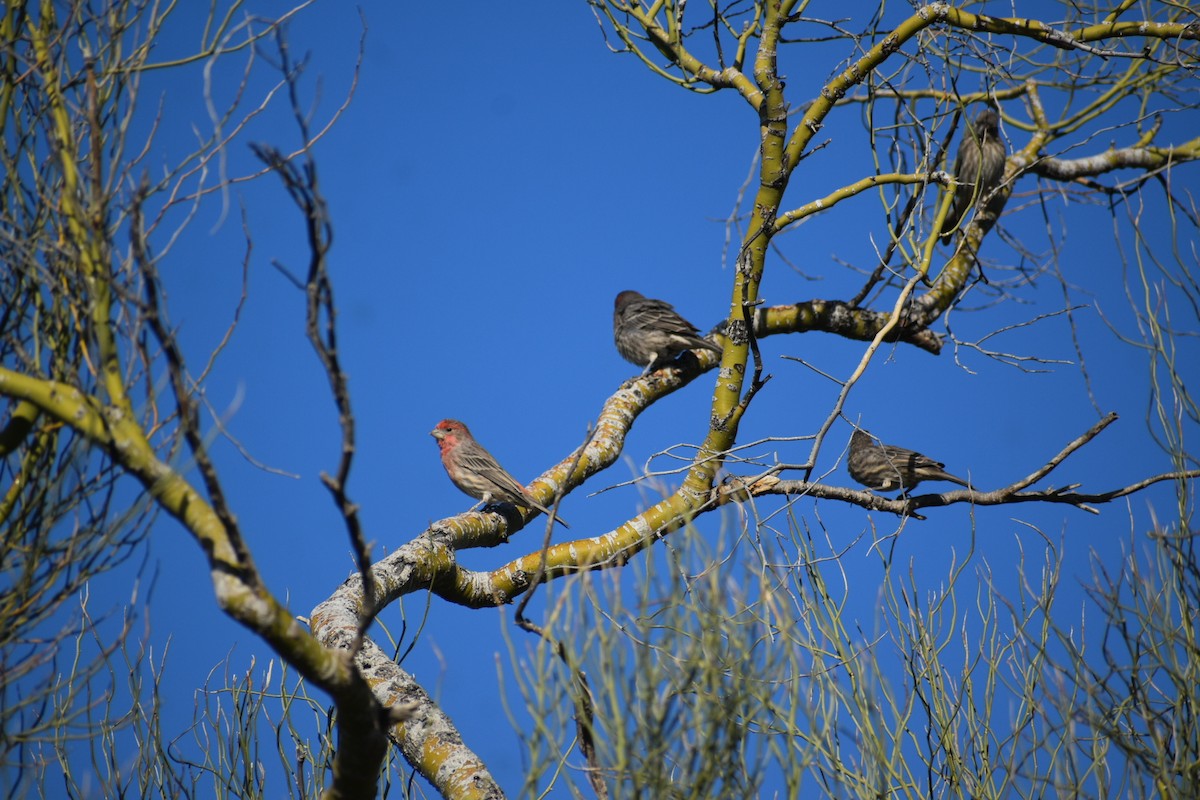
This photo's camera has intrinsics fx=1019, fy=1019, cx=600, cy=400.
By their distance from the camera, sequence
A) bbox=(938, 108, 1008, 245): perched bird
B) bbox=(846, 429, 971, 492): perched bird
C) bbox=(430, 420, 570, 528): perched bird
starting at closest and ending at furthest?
bbox=(430, 420, 570, 528): perched bird, bbox=(846, 429, 971, 492): perched bird, bbox=(938, 108, 1008, 245): perched bird

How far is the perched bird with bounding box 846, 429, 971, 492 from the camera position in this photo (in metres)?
7.03

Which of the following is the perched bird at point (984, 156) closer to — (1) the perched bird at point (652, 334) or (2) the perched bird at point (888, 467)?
(2) the perched bird at point (888, 467)

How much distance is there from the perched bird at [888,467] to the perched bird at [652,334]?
136 centimetres

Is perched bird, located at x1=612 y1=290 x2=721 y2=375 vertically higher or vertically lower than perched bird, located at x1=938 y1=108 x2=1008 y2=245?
lower

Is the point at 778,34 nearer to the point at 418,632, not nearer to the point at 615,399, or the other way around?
the point at 615,399

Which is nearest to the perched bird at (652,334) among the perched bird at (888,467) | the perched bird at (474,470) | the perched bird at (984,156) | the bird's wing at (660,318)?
the bird's wing at (660,318)

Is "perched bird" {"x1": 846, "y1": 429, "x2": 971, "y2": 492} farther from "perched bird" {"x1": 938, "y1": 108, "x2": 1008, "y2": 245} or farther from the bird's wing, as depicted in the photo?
"perched bird" {"x1": 938, "y1": 108, "x2": 1008, "y2": 245}

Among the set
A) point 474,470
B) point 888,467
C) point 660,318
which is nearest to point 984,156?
point 888,467

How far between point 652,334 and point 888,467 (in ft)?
6.48

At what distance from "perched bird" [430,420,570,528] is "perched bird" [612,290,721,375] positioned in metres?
1.25

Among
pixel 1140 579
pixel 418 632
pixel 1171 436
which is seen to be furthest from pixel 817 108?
pixel 418 632

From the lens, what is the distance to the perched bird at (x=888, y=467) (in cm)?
703

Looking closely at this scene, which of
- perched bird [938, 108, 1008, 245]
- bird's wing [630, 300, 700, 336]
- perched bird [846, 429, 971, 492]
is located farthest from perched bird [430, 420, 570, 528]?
perched bird [938, 108, 1008, 245]

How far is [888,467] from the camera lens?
743cm
